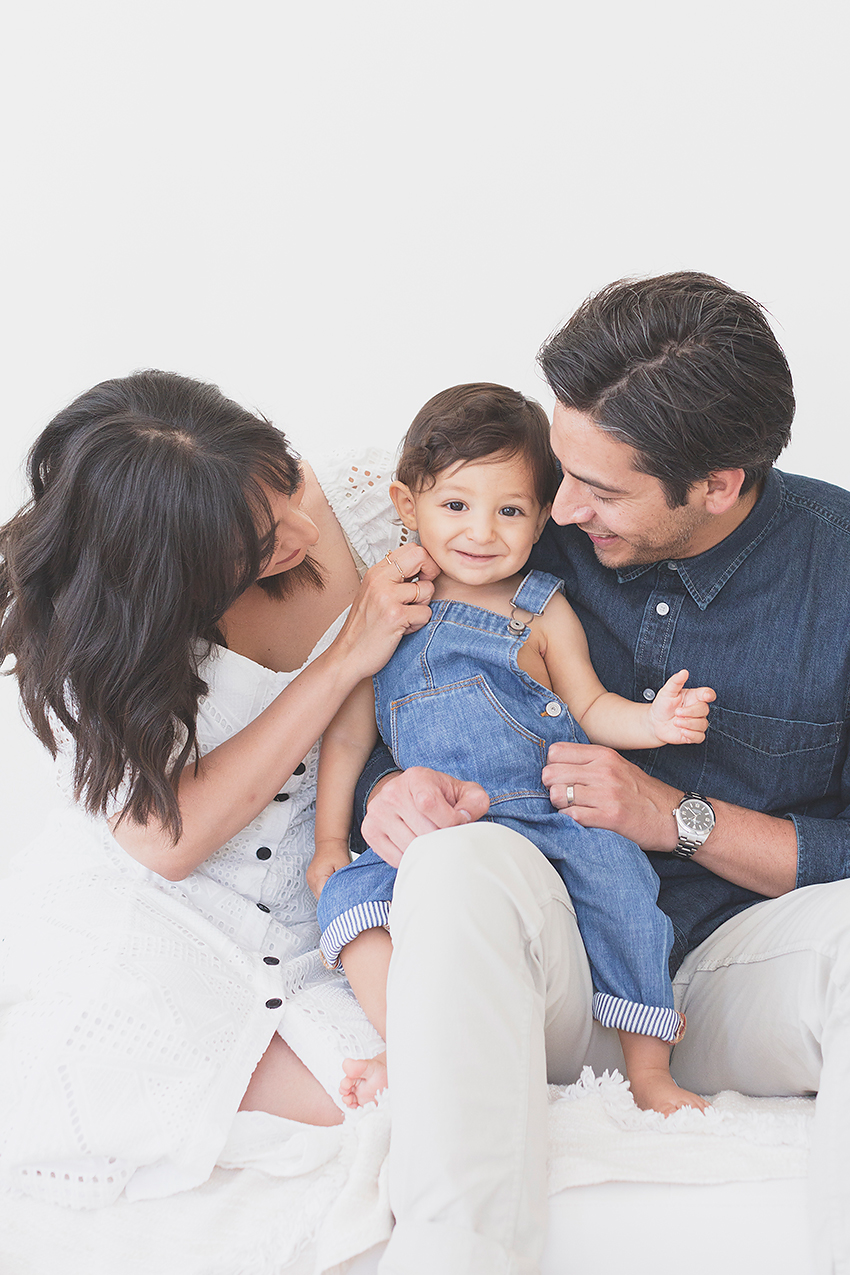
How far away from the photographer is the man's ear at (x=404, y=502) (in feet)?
5.71

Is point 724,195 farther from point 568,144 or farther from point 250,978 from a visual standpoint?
point 250,978

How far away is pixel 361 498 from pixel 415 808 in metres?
0.67

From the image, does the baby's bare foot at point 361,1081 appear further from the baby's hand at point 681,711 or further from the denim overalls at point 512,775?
the baby's hand at point 681,711

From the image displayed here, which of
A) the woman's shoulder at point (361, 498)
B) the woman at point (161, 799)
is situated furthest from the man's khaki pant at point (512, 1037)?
the woman's shoulder at point (361, 498)

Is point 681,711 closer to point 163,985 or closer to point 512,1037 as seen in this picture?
point 512,1037

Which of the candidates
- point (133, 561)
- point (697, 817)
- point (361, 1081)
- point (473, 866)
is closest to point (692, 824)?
point (697, 817)

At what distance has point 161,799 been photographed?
1.53 meters

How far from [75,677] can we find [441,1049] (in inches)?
29.4

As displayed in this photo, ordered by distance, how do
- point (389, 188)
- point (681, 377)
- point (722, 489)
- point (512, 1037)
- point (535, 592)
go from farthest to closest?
point (389, 188) < point (535, 592) < point (722, 489) < point (681, 377) < point (512, 1037)

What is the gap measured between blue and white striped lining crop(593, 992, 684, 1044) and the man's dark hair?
0.72 m

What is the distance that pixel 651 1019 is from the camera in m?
1.40

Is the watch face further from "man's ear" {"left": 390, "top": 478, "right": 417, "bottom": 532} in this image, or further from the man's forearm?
"man's ear" {"left": 390, "top": 478, "right": 417, "bottom": 532}

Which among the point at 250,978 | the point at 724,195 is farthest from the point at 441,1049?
the point at 724,195

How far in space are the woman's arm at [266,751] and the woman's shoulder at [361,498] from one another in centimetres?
25
